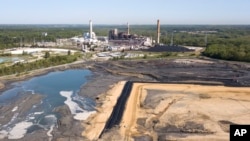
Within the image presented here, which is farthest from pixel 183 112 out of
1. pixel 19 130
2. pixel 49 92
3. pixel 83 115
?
pixel 49 92

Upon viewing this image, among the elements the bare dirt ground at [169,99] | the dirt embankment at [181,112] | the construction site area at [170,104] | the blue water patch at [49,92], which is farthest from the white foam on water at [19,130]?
the dirt embankment at [181,112]

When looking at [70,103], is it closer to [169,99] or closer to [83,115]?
[83,115]

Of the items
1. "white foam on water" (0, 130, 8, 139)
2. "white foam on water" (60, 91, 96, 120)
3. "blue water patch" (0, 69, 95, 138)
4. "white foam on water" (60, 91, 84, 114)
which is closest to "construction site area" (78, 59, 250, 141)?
"white foam on water" (60, 91, 96, 120)

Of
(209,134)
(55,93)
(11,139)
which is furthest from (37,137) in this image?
(55,93)

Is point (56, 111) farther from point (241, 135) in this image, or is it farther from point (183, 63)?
point (183, 63)

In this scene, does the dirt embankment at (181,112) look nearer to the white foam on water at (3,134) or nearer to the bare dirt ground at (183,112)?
the bare dirt ground at (183,112)
